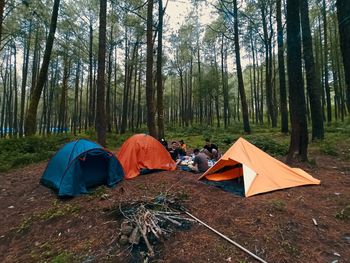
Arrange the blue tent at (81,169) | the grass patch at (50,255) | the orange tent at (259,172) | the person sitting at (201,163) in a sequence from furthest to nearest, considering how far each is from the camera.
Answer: the person sitting at (201,163) < the blue tent at (81,169) < the orange tent at (259,172) < the grass patch at (50,255)

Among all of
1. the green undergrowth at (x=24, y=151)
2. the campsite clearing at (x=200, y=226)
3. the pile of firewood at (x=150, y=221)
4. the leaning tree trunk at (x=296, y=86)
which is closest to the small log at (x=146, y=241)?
the pile of firewood at (x=150, y=221)

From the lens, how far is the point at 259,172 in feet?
18.5

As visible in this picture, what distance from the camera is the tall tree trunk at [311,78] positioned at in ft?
33.6

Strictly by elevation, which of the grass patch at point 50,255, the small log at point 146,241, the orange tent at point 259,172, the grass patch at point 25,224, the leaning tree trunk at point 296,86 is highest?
the leaning tree trunk at point 296,86

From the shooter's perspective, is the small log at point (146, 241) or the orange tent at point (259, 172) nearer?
the small log at point (146, 241)

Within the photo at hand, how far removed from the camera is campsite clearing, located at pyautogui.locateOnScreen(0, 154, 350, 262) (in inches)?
135

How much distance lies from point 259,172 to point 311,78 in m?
6.85

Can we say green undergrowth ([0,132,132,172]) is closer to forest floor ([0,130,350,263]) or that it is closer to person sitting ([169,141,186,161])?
forest floor ([0,130,350,263])

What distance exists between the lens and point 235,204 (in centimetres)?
480

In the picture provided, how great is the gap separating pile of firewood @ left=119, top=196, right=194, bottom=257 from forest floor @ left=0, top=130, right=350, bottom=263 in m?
0.16

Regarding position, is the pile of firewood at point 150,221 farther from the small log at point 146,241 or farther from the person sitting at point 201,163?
the person sitting at point 201,163

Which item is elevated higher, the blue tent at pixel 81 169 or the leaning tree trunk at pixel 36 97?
A: the leaning tree trunk at pixel 36 97

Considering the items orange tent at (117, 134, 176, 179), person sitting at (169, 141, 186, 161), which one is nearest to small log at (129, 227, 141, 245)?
orange tent at (117, 134, 176, 179)

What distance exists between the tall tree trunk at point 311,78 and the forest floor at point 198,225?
15.7ft
